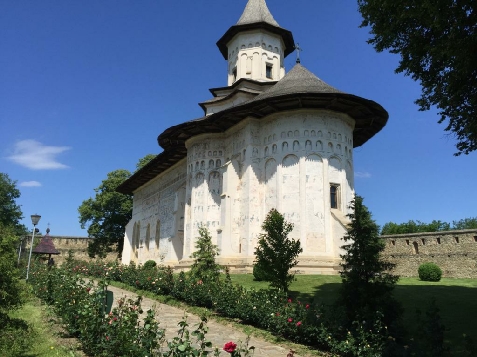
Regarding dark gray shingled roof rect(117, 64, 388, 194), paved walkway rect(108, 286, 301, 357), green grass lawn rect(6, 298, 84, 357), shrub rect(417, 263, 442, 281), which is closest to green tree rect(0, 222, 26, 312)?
green grass lawn rect(6, 298, 84, 357)

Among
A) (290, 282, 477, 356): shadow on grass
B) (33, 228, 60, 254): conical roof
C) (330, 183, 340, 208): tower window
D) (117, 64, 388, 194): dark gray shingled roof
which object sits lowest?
(290, 282, 477, 356): shadow on grass

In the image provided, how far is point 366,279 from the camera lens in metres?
6.51

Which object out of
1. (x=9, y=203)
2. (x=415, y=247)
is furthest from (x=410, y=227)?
(x=9, y=203)

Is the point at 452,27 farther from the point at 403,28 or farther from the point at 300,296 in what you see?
the point at 300,296

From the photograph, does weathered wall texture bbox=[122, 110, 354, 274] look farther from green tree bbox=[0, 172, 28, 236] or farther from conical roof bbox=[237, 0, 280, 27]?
green tree bbox=[0, 172, 28, 236]

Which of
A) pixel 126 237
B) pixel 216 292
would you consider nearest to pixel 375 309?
pixel 216 292

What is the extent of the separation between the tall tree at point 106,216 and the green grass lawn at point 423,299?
23.9 meters

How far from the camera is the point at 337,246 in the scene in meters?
14.7

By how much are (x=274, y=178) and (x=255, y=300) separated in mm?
8467

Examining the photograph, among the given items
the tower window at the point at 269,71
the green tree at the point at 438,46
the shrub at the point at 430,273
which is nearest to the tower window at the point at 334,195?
the shrub at the point at 430,273

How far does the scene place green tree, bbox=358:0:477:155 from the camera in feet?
21.7

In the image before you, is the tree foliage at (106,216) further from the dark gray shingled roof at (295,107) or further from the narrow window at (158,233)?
the dark gray shingled roof at (295,107)

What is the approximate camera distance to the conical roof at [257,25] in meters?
22.3

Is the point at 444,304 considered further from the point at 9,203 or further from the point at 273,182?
the point at 9,203
